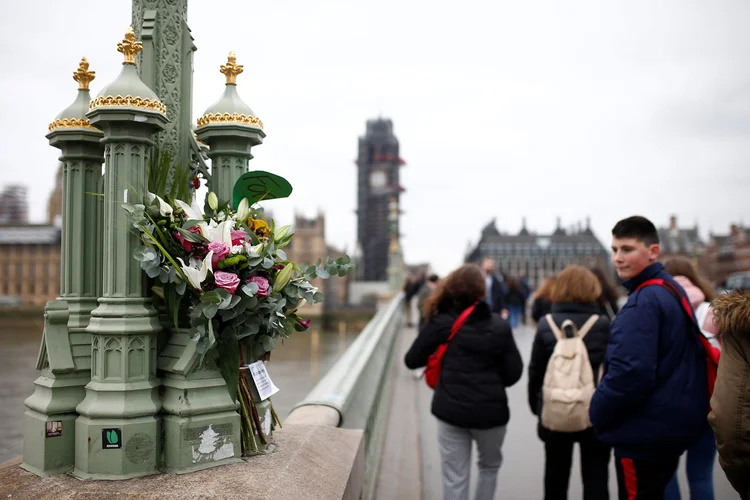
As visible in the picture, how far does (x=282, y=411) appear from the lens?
52.5ft

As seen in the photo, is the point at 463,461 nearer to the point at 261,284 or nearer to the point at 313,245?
the point at 261,284

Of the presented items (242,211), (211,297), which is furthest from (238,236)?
(211,297)

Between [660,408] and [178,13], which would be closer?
[178,13]

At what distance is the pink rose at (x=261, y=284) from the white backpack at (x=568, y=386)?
267 centimetres

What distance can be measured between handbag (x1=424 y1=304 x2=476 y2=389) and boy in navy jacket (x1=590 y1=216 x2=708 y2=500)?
116cm

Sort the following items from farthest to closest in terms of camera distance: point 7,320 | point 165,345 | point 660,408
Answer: point 7,320 < point 660,408 < point 165,345

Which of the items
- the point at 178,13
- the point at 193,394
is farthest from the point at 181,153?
the point at 193,394

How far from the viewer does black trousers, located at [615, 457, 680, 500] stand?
146 inches

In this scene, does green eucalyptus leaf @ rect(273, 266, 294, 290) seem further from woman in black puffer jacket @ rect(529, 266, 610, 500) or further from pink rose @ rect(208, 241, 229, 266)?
woman in black puffer jacket @ rect(529, 266, 610, 500)

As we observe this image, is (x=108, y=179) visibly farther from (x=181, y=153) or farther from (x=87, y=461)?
(x=87, y=461)

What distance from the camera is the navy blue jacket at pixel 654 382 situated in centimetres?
359

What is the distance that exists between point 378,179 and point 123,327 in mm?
118079

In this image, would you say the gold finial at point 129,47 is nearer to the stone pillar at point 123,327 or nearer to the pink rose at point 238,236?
the stone pillar at point 123,327

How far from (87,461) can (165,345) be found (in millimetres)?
507
